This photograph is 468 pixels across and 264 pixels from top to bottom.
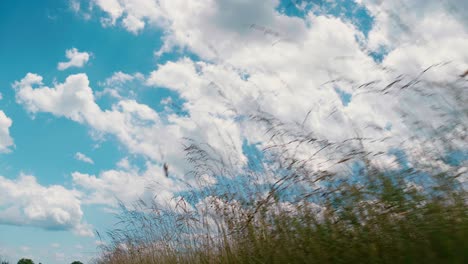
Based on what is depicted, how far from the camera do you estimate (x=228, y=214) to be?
478cm

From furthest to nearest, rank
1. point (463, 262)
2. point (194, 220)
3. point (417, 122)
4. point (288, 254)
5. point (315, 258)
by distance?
point (194, 220) → point (417, 122) → point (288, 254) → point (315, 258) → point (463, 262)

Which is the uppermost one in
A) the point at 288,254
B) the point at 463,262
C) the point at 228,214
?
the point at 228,214

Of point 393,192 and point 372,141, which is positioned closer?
point 393,192

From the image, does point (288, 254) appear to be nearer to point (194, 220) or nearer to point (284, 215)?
point (284, 215)

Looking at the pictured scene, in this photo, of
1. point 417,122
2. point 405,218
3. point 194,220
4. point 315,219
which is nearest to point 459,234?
point 405,218

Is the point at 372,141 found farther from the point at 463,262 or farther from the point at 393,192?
the point at 463,262

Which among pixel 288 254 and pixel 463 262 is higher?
pixel 288 254

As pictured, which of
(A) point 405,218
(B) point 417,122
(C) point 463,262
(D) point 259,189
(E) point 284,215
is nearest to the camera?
(C) point 463,262

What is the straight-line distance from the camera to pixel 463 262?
2164mm

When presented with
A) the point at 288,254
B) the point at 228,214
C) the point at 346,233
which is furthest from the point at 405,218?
the point at 228,214

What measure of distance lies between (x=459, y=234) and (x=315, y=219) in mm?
1243

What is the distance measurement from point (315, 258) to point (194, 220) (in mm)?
2807

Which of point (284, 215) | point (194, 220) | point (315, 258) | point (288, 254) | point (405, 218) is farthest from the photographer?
point (194, 220)

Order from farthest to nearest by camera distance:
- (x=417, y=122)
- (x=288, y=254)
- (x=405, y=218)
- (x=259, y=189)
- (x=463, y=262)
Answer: (x=259, y=189)
(x=417, y=122)
(x=288, y=254)
(x=405, y=218)
(x=463, y=262)
